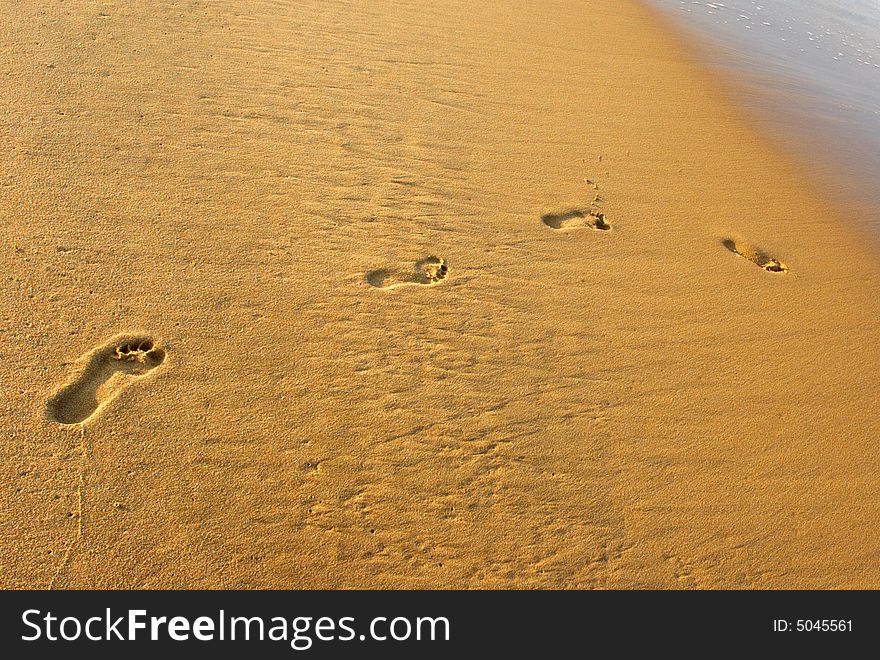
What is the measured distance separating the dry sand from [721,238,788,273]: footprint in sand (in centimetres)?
3

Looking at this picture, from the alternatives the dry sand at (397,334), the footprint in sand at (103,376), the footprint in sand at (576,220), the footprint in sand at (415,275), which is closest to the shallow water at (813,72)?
the dry sand at (397,334)

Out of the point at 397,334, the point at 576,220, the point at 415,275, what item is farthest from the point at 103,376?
the point at 576,220

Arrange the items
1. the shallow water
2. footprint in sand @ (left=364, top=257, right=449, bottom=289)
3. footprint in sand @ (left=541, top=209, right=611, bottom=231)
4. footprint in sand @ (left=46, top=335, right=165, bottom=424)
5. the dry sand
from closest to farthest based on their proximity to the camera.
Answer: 1. the dry sand
2. footprint in sand @ (left=46, top=335, right=165, bottom=424)
3. footprint in sand @ (left=364, top=257, right=449, bottom=289)
4. footprint in sand @ (left=541, top=209, right=611, bottom=231)
5. the shallow water

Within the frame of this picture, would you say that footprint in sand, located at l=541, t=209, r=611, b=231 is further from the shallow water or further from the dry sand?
the shallow water

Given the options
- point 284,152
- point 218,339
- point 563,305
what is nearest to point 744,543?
point 563,305

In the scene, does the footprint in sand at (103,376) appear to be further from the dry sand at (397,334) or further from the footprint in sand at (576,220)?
the footprint in sand at (576,220)

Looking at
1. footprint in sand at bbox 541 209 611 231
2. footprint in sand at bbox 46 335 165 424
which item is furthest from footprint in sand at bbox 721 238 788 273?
footprint in sand at bbox 46 335 165 424

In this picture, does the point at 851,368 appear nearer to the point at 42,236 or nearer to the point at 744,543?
the point at 744,543

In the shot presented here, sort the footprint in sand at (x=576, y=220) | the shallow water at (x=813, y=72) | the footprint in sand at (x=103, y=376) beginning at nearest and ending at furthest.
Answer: the footprint in sand at (x=103, y=376)
the footprint in sand at (x=576, y=220)
the shallow water at (x=813, y=72)

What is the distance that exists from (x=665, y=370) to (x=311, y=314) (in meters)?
1.93

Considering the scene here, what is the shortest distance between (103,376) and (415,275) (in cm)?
171

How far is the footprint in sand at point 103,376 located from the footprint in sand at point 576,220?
2.60 metres

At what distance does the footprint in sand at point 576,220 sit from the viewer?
4488mm

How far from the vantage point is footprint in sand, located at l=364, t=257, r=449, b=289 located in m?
3.80
